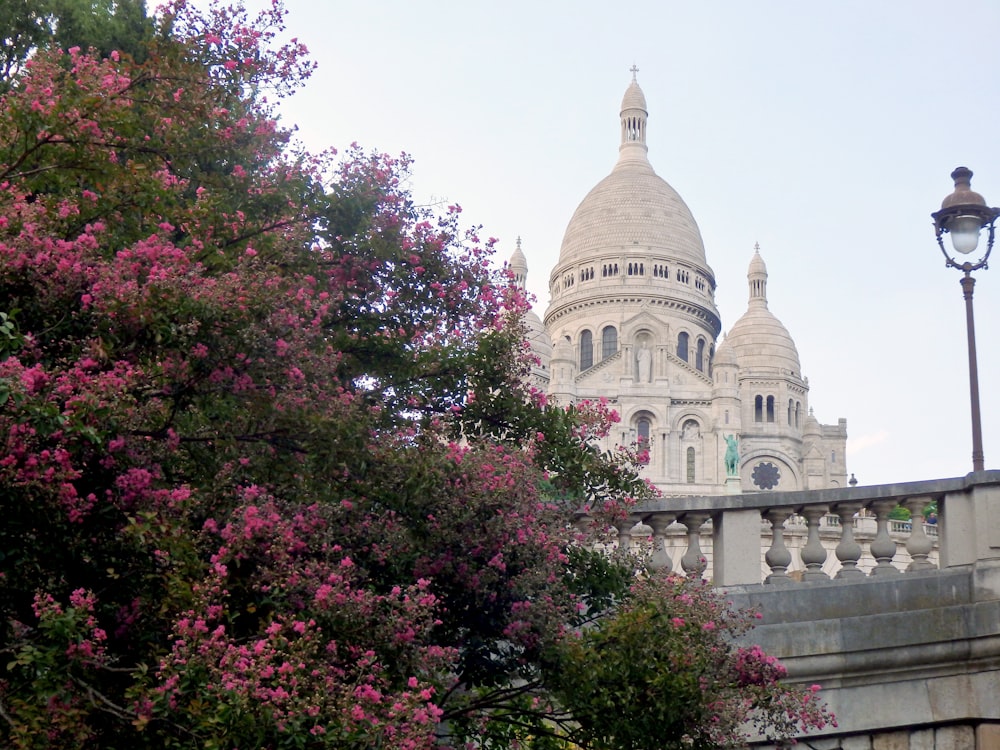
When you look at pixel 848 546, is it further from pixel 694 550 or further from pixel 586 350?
pixel 586 350

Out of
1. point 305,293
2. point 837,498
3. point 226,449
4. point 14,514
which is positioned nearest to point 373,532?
point 226,449

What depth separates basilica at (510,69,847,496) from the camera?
9219 cm

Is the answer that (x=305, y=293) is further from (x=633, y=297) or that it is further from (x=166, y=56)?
(x=633, y=297)

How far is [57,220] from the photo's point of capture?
6.73 meters

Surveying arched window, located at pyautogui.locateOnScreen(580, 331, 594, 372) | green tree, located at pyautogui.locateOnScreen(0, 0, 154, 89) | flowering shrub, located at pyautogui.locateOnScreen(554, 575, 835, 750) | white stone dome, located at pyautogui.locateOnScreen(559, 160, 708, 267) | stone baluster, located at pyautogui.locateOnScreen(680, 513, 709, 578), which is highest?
white stone dome, located at pyautogui.locateOnScreen(559, 160, 708, 267)

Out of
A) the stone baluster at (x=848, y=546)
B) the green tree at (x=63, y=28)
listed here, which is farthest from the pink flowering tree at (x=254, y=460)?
the green tree at (x=63, y=28)

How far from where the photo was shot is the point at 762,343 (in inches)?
4001

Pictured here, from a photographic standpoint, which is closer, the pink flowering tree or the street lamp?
the pink flowering tree

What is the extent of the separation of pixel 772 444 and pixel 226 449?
303 ft

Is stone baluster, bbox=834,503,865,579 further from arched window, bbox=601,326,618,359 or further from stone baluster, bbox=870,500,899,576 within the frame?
arched window, bbox=601,326,618,359

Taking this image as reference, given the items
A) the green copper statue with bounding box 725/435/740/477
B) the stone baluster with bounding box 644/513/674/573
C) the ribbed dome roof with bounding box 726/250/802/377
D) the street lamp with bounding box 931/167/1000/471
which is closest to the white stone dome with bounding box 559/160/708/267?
the ribbed dome roof with bounding box 726/250/802/377

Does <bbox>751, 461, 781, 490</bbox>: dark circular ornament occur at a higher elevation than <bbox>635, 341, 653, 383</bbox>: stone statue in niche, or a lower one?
lower

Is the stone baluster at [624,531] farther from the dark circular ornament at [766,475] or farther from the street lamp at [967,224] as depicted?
the dark circular ornament at [766,475]

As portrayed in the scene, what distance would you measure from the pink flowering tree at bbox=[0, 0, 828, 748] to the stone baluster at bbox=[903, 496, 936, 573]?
7.33 ft
